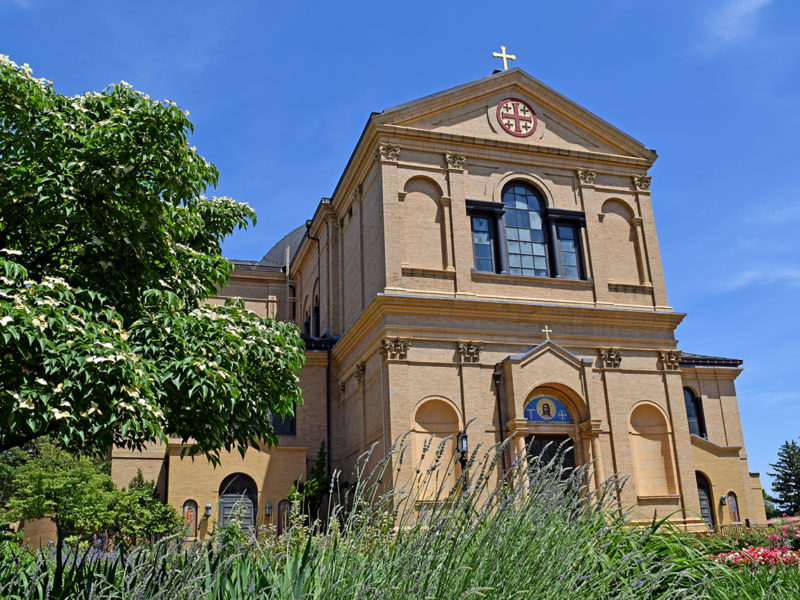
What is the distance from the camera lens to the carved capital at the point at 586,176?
25859 millimetres

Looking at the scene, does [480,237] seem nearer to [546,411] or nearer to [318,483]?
[546,411]

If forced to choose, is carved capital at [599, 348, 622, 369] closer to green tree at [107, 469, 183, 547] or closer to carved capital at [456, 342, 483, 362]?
carved capital at [456, 342, 483, 362]

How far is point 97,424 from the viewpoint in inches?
283

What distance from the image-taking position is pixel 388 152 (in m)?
23.8

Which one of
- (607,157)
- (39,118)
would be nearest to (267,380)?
(39,118)

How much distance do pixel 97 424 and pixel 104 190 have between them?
294 centimetres

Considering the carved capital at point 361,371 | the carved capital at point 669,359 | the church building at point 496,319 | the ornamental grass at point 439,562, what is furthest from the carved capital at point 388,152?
the ornamental grass at point 439,562

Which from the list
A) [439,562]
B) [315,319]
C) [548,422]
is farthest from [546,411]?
[439,562]

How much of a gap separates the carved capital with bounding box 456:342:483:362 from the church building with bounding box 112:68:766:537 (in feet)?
0.16

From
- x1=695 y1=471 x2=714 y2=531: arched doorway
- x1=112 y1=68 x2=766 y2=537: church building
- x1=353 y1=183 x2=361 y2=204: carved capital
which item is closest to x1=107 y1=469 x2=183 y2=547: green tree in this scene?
x1=112 y1=68 x2=766 y2=537: church building

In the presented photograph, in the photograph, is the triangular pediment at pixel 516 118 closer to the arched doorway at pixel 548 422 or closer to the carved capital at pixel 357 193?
the carved capital at pixel 357 193

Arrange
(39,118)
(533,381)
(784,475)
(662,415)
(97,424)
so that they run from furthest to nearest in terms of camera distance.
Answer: (784,475) < (662,415) < (533,381) < (39,118) < (97,424)

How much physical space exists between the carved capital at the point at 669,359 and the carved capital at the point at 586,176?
6.67m

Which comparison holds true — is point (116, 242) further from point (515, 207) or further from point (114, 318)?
point (515, 207)
